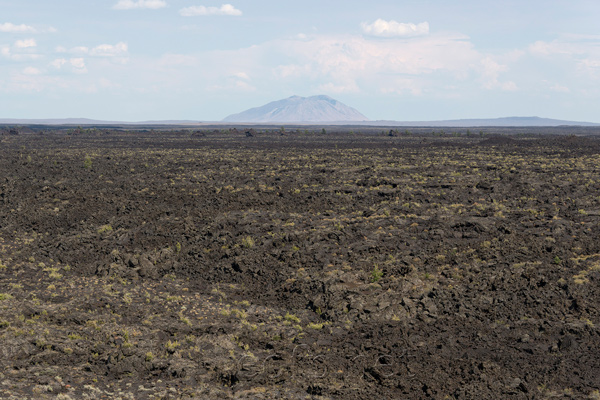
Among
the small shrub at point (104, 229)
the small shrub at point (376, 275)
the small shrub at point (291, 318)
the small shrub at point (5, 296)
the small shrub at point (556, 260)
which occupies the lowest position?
the small shrub at point (291, 318)

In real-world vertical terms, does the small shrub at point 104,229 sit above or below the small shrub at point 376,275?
above

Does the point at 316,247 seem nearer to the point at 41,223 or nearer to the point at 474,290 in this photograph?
the point at 474,290

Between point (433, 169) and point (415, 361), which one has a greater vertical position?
point (433, 169)

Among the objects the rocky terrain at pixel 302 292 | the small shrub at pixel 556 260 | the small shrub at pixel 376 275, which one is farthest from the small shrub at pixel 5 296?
the small shrub at pixel 556 260

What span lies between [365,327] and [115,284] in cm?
881

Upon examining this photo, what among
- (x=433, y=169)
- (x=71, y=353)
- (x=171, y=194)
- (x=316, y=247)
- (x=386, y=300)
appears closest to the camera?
(x=71, y=353)

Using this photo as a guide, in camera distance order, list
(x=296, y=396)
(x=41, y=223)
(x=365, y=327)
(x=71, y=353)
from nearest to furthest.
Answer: (x=296, y=396)
(x=71, y=353)
(x=365, y=327)
(x=41, y=223)

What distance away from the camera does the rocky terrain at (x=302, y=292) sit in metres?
12.3

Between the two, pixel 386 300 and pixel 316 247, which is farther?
pixel 316 247

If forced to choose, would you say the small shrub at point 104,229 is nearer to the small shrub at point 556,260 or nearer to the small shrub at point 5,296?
the small shrub at point 5,296

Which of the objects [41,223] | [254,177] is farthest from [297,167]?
[41,223]

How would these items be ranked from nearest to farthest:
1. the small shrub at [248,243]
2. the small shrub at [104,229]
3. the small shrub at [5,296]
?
1. the small shrub at [5,296]
2. the small shrub at [248,243]
3. the small shrub at [104,229]

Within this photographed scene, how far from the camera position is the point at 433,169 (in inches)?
1672

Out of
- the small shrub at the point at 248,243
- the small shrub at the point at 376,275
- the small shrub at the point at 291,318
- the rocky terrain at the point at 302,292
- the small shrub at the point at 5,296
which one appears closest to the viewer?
the rocky terrain at the point at 302,292
